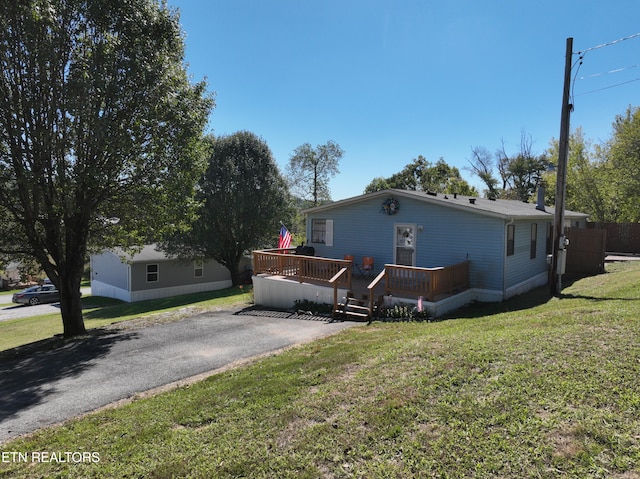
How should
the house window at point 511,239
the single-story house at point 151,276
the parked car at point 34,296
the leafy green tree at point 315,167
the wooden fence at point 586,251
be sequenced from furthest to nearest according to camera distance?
1. the leafy green tree at point 315,167
2. the parked car at point 34,296
3. the single-story house at point 151,276
4. the wooden fence at point 586,251
5. the house window at point 511,239

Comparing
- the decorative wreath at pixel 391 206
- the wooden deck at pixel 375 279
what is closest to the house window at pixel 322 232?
the wooden deck at pixel 375 279

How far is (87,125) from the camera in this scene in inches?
371

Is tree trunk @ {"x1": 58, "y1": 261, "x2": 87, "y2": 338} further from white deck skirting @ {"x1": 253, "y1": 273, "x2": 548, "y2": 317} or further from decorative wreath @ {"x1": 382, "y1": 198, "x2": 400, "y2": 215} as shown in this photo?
decorative wreath @ {"x1": 382, "y1": 198, "x2": 400, "y2": 215}

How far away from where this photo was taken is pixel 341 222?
49.6 feet

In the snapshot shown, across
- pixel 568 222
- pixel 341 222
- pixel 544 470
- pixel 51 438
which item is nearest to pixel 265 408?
pixel 51 438

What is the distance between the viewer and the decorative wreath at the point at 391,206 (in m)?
13.6

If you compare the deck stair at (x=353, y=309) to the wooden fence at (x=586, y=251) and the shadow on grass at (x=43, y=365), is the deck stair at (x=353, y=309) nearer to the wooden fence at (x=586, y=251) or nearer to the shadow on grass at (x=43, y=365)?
the shadow on grass at (x=43, y=365)

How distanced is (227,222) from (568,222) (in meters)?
19.7

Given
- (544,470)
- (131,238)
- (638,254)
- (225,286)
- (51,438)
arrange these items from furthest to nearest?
1. (225,286)
2. (638,254)
3. (131,238)
4. (51,438)
5. (544,470)

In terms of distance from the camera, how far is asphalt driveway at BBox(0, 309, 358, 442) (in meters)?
5.81

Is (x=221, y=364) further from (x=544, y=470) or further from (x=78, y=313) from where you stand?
(x=78, y=313)

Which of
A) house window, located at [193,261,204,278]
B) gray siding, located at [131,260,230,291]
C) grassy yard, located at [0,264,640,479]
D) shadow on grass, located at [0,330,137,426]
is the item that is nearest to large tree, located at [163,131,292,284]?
gray siding, located at [131,260,230,291]

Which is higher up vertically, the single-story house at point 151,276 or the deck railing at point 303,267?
the deck railing at point 303,267

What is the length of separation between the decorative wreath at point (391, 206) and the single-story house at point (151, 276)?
55.2 ft
